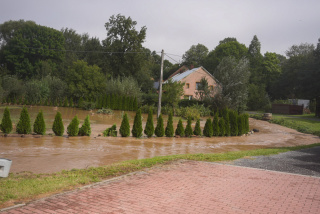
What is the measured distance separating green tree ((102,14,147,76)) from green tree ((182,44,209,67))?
31082 millimetres

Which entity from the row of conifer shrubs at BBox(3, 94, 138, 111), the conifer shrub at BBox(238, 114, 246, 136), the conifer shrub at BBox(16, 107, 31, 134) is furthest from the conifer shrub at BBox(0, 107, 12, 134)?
the row of conifer shrubs at BBox(3, 94, 138, 111)

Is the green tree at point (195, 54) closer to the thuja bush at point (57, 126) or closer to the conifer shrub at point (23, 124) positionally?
the thuja bush at point (57, 126)

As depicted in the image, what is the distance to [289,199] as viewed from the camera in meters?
5.25

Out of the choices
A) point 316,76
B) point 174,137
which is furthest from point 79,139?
point 316,76

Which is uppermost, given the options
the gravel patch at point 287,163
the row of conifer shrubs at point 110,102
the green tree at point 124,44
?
the green tree at point 124,44

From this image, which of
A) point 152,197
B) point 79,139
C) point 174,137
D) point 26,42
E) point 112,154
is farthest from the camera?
point 26,42

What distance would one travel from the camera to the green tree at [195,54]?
7594cm

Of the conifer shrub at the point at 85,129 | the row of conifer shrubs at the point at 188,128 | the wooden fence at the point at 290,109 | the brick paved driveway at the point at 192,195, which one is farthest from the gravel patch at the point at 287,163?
the wooden fence at the point at 290,109

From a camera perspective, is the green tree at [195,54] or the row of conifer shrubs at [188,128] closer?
the row of conifer shrubs at [188,128]

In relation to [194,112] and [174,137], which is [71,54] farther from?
[174,137]

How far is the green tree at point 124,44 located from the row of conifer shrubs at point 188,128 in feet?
96.7

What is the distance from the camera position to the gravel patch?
7.93 m

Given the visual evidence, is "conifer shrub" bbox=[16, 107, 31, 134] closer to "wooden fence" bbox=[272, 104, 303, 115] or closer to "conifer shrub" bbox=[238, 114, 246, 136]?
"conifer shrub" bbox=[238, 114, 246, 136]

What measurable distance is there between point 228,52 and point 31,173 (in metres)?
60.6
